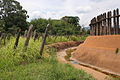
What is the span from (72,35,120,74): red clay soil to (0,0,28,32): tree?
32.3 metres

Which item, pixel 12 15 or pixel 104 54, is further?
pixel 12 15

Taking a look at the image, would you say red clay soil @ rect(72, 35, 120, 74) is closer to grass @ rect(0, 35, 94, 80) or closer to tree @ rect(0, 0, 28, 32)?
grass @ rect(0, 35, 94, 80)

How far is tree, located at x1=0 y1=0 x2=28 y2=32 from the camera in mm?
43756

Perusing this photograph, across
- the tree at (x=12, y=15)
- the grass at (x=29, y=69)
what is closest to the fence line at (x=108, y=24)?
the grass at (x=29, y=69)

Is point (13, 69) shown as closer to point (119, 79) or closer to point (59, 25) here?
point (119, 79)

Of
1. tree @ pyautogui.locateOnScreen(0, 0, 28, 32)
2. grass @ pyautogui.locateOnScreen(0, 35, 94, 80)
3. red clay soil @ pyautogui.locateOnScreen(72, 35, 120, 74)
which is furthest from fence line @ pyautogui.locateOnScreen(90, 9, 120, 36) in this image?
tree @ pyautogui.locateOnScreen(0, 0, 28, 32)

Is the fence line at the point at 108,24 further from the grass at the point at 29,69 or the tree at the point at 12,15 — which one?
the tree at the point at 12,15

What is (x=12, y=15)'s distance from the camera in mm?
44906

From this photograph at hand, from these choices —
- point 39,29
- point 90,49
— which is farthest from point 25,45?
point 39,29

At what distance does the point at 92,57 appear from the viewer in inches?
484

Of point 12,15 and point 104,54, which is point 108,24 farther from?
point 12,15

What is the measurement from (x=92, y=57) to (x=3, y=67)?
6153mm

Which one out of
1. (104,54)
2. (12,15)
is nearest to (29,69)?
(104,54)

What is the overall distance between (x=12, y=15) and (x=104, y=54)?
120ft
